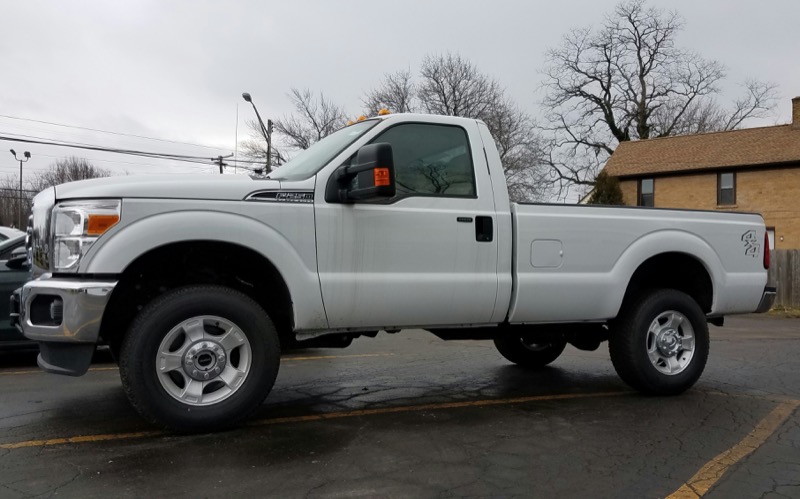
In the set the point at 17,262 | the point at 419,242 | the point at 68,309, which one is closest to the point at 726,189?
the point at 419,242

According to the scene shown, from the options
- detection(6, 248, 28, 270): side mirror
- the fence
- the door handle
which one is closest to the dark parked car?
detection(6, 248, 28, 270): side mirror

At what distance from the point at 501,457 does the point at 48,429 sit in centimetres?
301

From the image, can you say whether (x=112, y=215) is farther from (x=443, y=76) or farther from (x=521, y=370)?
(x=443, y=76)

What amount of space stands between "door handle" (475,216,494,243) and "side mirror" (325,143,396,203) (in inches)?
33.5

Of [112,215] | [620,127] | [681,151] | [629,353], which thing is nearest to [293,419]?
[112,215]

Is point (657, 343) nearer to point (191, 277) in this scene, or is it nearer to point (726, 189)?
point (191, 277)

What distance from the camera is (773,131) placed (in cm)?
2831

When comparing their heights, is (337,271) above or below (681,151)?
below

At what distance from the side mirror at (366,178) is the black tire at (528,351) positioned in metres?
3.19

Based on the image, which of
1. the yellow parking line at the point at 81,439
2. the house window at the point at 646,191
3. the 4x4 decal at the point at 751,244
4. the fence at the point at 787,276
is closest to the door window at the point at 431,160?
the yellow parking line at the point at 81,439

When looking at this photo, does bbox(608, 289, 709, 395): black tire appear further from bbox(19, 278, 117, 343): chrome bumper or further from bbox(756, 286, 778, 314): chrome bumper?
bbox(19, 278, 117, 343): chrome bumper

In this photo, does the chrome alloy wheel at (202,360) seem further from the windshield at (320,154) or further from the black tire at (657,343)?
the black tire at (657,343)

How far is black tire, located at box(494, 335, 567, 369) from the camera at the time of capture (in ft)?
23.1

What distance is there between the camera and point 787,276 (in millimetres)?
19344
